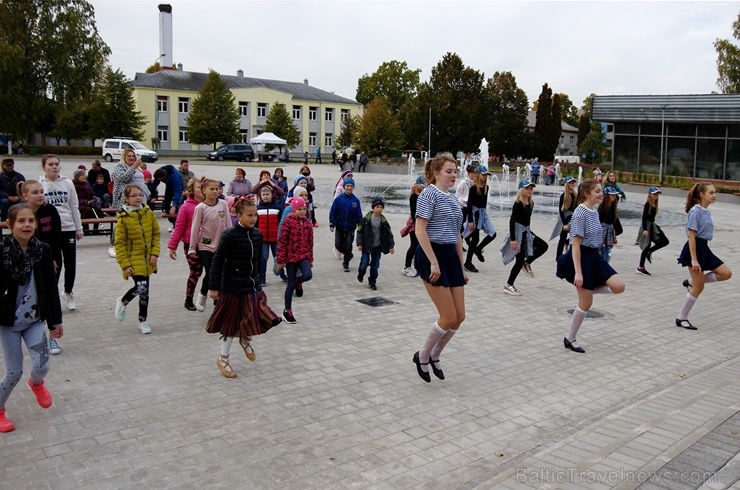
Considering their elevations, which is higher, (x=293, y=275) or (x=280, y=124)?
(x=280, y=124)

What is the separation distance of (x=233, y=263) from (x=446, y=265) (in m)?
2.02

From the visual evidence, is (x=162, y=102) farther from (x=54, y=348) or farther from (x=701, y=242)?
(x=701, y=242)

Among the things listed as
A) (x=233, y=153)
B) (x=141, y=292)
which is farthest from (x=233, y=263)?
(x=233, y=153)

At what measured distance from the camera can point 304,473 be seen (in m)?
4.50

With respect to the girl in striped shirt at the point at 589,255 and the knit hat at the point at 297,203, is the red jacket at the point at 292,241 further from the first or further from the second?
the girl in striped shirt at the point at 589,255

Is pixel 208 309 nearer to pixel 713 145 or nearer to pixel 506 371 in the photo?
pixel 506 371

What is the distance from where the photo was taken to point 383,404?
5.79m

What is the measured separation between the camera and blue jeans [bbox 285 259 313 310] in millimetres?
8398

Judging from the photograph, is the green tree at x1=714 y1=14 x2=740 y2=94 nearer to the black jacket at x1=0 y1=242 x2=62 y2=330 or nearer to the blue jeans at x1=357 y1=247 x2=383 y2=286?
the blue jeans at x1=357 y1=247 x2=383 y2=286

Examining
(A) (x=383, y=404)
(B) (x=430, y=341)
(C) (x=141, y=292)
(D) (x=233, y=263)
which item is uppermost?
(D) (x=233, y=263)

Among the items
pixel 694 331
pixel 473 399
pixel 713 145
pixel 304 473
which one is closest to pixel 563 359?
pixel 473 399

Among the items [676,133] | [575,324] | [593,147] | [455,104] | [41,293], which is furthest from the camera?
[593,147]

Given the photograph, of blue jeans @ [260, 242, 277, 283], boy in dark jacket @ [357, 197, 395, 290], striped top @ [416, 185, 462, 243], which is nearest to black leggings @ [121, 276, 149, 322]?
blue jeans @ [260, 242, 277, 283]

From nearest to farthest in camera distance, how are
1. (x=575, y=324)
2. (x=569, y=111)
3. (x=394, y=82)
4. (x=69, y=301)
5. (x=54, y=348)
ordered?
(x=54, y=348) < (x=575, y=324) < (x=69, y=301) < (x=394, y=82) < (x=569, y=111)
